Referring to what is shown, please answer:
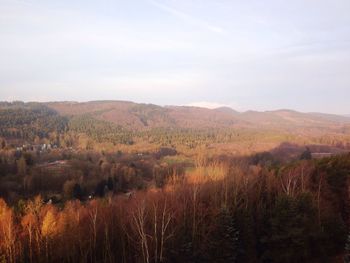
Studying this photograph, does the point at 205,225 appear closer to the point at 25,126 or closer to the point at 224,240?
the point at 224,240

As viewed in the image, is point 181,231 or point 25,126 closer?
point 181,231

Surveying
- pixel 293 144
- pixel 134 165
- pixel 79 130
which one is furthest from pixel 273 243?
pixel 79 130

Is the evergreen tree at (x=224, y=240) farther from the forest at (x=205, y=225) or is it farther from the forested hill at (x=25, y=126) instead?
the forested hill at (x=25, y=126)

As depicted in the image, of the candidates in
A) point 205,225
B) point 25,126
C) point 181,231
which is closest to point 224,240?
point 205,225

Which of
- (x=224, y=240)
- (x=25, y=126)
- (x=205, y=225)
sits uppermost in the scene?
(x=25, y=126)

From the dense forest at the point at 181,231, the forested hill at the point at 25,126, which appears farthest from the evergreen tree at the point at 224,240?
the forested hill at the point at 25,126

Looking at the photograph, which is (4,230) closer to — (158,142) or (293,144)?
(293,144)

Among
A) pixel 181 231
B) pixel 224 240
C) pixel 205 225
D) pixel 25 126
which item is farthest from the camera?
pixel 25 126

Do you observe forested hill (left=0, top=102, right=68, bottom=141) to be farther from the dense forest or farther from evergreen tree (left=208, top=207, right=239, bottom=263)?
evergreen tree (left=208, top=207, right=239, bottom=263)

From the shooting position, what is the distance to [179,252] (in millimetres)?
21953

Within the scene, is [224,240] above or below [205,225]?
below

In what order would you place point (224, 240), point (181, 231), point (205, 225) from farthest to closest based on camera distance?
point (205, 225), point (181, 231), point (224, 240)

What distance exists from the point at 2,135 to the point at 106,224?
4469 inches

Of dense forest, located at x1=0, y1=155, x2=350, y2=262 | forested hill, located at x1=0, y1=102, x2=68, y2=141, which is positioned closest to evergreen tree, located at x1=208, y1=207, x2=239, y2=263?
dense forest, located at x1=0, y1=155, x2=350, y2=262
